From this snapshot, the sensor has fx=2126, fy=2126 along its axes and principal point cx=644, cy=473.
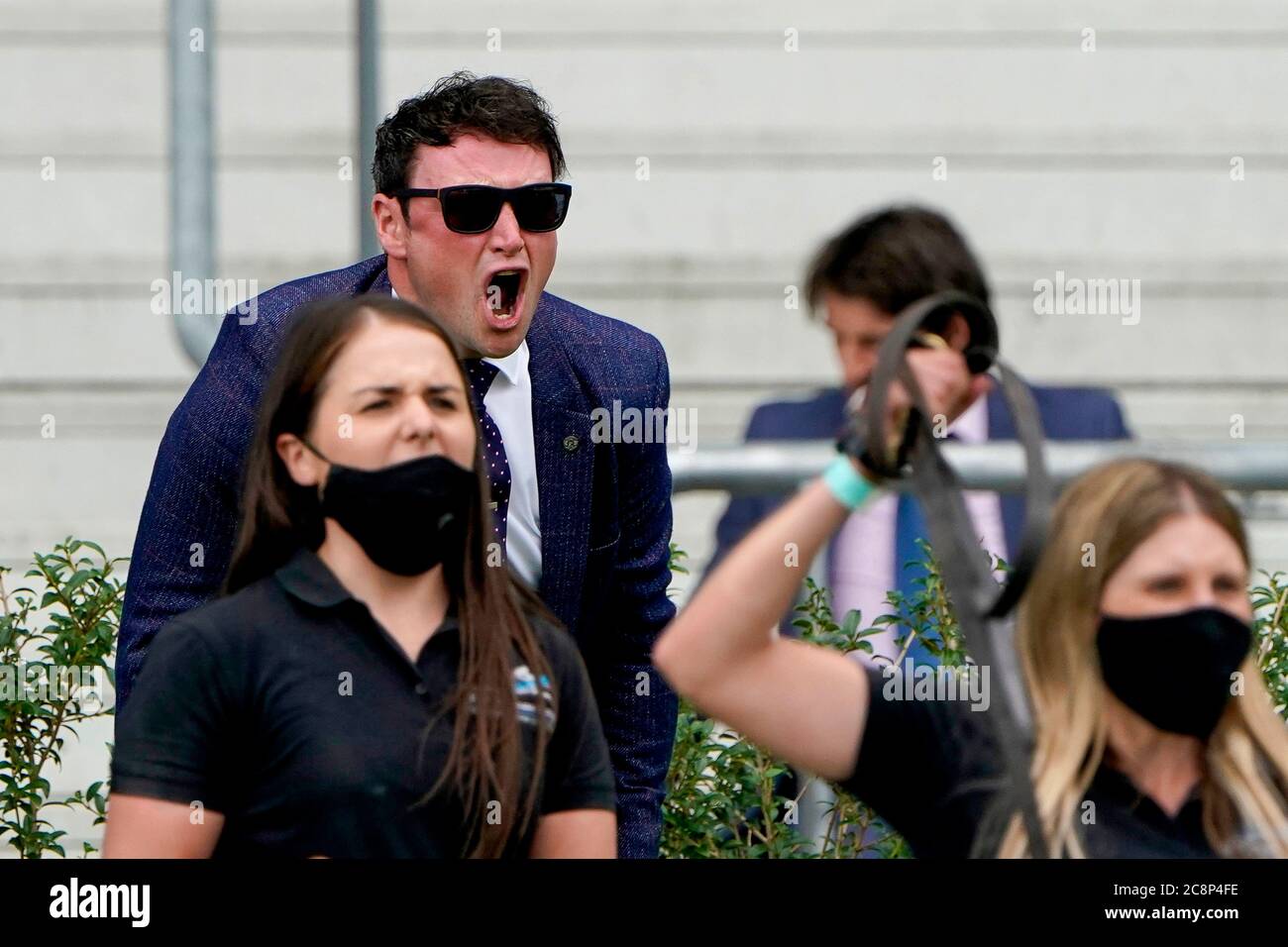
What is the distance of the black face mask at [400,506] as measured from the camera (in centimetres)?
280

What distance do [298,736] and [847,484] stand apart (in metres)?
0.76

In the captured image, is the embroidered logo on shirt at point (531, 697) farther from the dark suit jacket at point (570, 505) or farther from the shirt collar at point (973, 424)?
the shirt collar at point (973, 424)

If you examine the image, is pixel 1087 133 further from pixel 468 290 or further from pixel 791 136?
pixel 468 290


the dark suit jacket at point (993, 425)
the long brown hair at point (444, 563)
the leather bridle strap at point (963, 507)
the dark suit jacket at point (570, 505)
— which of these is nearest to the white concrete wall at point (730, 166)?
the dark suit jacket at point (993, 425)

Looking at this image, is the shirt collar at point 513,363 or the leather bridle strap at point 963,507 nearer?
the leather bridle strap at point 963,507

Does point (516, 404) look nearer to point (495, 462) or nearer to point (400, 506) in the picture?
point (495, 462)

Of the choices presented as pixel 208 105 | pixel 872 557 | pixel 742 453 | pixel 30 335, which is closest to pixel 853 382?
pixel 742 453

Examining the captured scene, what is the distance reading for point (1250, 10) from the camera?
7.67 meters

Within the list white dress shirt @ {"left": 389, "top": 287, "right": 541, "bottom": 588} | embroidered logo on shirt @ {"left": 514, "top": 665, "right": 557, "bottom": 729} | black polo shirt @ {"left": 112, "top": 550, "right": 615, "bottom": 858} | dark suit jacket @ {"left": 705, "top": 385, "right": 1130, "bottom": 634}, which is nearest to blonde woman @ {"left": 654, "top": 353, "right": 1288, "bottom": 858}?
embroidered logo on shirt @ {"left": 514, "top": 665, "right": 557, "bottom": 729}

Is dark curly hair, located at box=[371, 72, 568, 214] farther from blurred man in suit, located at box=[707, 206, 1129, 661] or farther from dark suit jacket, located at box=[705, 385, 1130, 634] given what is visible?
dark suit jacket, located at box=[705, 385, 1130, 634]

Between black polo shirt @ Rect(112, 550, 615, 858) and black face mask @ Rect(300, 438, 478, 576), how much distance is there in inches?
4.1

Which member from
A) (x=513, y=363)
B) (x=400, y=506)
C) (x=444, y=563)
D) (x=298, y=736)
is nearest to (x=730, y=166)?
(x=513, y=363)

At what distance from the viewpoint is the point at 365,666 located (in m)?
2.76

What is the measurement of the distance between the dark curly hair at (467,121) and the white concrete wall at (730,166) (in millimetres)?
3800
